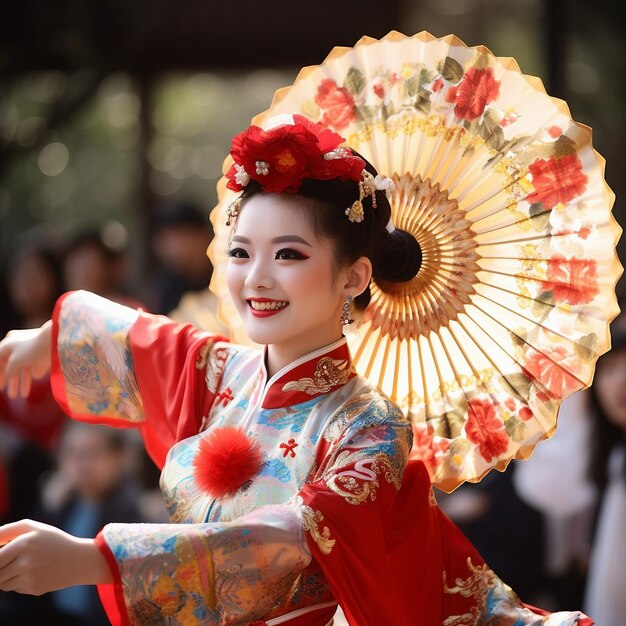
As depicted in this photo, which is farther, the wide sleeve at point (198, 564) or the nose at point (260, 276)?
the nose at point (260, 276)

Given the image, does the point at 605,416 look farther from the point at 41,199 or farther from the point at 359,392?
the point at 41,199

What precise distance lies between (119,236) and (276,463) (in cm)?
315

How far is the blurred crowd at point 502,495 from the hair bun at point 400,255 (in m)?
0.87

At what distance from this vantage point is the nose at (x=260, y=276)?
1690 mm

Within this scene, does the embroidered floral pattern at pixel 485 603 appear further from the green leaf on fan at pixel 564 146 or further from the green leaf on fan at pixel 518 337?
the green leaf on fan at pixel 564 146

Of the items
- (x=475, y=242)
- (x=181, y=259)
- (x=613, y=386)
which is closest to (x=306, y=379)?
(x=475, y=242)

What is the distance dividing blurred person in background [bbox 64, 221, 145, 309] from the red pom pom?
7.58ft

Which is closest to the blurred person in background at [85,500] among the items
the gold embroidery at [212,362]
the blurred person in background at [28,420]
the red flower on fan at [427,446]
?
the blurred person in background at [28,420]

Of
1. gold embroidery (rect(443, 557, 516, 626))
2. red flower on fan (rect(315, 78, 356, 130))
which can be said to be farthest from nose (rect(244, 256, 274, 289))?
gold embroidery (rect(443, 557, 516, 626))

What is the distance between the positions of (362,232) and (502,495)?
1.75 metres

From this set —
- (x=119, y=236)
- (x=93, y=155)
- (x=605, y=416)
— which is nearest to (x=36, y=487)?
(x=119, y=236)

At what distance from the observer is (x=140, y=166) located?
6.21 metres

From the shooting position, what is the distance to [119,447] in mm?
3400

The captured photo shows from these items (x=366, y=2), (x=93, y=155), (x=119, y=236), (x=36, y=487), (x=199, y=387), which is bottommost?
(x=36, y=487)
